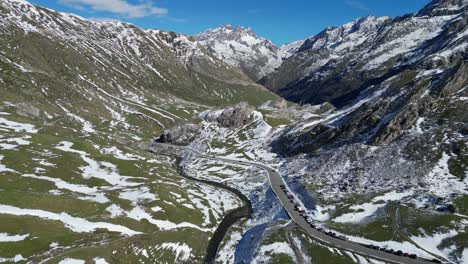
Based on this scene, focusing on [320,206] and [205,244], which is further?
[320,206]

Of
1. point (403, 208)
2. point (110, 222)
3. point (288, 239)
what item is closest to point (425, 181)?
point (403, 208)

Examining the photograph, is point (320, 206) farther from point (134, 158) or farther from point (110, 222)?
point (134, 158)

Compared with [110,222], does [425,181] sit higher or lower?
higher

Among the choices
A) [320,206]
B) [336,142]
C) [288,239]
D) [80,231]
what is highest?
[336,142]

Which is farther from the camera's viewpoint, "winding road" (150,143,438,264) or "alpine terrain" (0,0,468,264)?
"alpine terrain" (0,0,468,264)

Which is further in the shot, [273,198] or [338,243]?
[273,198]

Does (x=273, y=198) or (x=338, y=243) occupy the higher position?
(x=273, y=198)

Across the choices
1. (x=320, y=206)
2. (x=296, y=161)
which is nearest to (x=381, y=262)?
(x=320, y=206)

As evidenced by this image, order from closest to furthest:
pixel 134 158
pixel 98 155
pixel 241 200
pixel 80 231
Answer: pixel 80 231 → pixel 241 200 → pixel 98 155 → pixel 134 158

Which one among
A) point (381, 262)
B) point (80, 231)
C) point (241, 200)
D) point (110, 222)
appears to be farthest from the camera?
point (241, 200)

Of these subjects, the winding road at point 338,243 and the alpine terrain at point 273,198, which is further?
the alpine terrain at point 273,198
